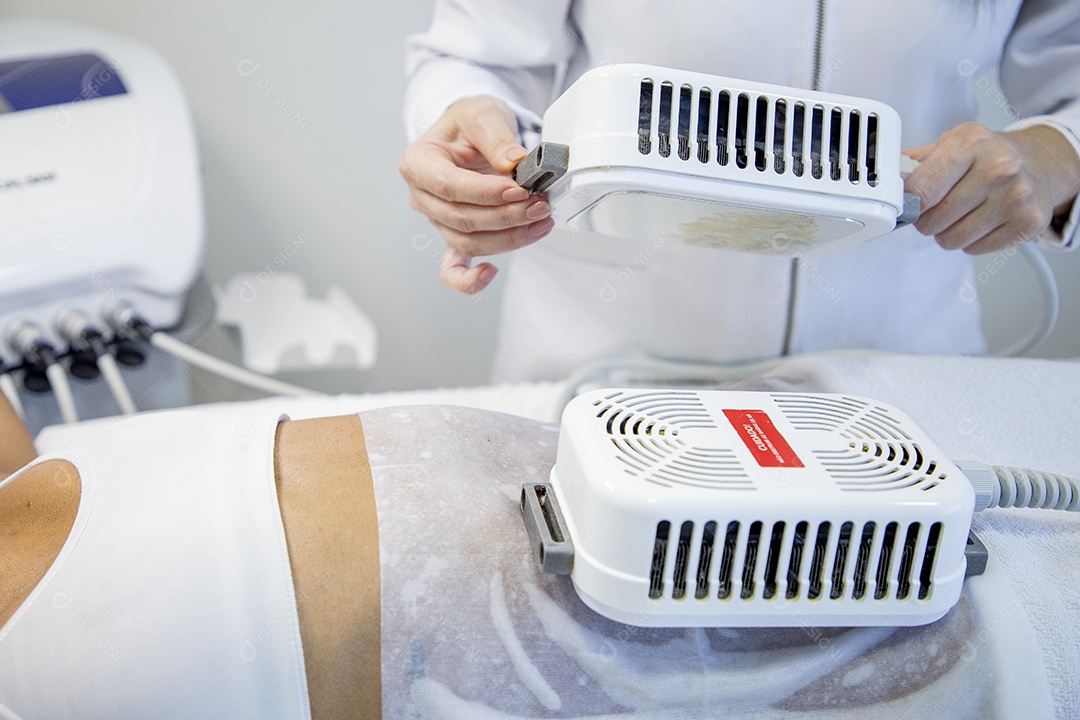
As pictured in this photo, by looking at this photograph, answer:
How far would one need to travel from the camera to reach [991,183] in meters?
0.72

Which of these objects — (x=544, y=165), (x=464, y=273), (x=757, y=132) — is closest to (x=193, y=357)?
(x=464, y=273)

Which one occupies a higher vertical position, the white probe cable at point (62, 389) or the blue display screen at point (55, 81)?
the blue display screen at point (55, 81)

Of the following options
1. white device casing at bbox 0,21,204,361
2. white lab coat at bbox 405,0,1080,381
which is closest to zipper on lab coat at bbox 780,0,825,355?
white lab coat at bbox 405,0,1080,381

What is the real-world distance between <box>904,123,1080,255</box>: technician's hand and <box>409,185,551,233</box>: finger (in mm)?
296

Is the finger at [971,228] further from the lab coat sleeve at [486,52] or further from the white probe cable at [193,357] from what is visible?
the white probe cable at [193,357]

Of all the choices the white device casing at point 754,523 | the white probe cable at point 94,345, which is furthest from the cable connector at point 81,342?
the white device casing at point 754,523

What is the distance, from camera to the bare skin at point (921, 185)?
69 centimetres

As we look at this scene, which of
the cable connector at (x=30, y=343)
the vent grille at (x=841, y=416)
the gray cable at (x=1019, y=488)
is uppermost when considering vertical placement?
the vent grille at (x=841, y=416)

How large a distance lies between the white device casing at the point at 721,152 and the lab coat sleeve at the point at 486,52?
0.29 m

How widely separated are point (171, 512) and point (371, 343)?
915mm

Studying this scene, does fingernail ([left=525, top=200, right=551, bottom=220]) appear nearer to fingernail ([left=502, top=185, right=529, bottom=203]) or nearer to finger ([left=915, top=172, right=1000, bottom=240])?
fingernail ([left=502, top=185, right=529, bottom=203])

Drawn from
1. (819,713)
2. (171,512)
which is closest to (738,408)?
(819,713)

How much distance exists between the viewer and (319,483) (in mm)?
572

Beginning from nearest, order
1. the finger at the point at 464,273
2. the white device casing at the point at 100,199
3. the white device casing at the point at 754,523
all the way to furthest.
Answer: the white device casing at the point at 754,523
the finger at the point at 464,273
the white device casing at the point at 100,199
